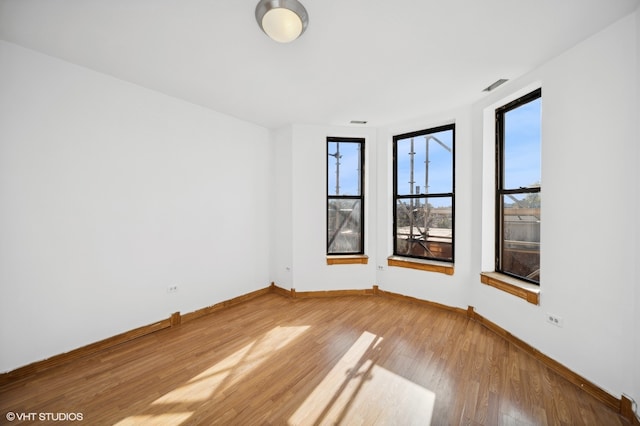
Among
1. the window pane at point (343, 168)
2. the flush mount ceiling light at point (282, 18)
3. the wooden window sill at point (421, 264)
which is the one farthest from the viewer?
the window pane at point (343, 168)

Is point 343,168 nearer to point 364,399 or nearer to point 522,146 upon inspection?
point 522,146

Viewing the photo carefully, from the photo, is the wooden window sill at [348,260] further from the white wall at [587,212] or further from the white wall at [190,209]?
the white wall at [587,212]

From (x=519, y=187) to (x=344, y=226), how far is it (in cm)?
227

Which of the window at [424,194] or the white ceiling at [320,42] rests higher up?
the white ceiling at [320,42]

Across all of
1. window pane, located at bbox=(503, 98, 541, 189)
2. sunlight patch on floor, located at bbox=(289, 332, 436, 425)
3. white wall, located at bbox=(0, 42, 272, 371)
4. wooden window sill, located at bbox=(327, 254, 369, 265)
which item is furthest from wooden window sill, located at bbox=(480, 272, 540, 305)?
white wall, located at bbox=(0, 42, 272, 371)

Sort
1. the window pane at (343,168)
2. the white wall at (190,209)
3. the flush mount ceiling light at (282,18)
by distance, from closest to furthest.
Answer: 1. the flush mount ceiling light at (282,18)
2. the white wall at (190,209)
3. the window pane at (343,168)

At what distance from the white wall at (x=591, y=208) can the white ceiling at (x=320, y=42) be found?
0.81ft

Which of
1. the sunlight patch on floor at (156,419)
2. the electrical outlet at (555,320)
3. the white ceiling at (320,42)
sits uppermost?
the white ceiling at (320,42)

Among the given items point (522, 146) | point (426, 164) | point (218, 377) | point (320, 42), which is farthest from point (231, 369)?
point (522, 146)

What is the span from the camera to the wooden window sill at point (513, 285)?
2150mm

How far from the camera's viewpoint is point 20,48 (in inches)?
74.0

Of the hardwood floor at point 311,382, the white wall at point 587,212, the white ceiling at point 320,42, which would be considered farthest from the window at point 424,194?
the hardwood floor at point 311,382

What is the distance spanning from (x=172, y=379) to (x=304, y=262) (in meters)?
2.10

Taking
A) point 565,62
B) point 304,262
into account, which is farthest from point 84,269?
point 565,62
